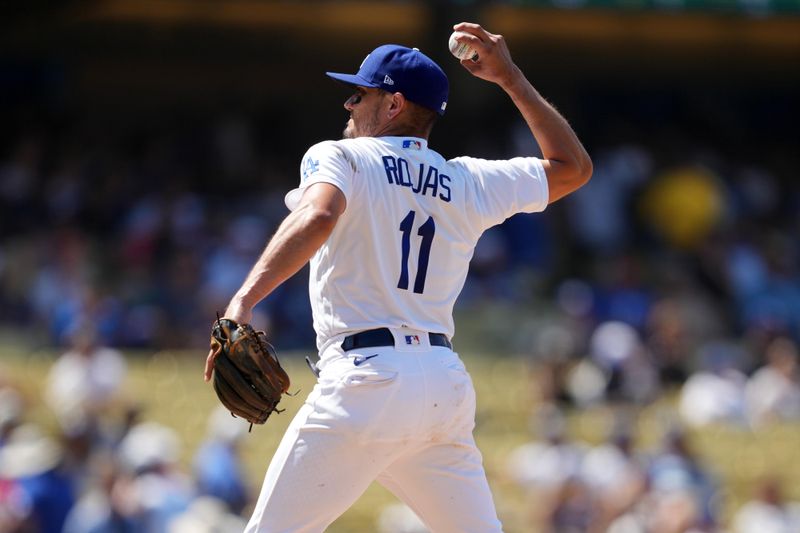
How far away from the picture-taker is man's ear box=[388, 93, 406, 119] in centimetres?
395

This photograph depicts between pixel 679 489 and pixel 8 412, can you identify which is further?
pixel 8 412

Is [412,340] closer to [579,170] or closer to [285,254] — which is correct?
[285,254]

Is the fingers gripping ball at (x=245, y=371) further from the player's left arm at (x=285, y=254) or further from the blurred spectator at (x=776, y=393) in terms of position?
the blurred spectator at (x=776, y=393)

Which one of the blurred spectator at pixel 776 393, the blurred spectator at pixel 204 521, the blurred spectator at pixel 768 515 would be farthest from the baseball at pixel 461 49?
the blurred spectator at pixel 776 393

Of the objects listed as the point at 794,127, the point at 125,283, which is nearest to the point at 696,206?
the point at 794,127

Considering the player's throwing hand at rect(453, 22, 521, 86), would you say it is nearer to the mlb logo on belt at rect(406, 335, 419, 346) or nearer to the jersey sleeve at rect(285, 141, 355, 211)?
the jersey sleeve at rect(285, 141, 355, 211)

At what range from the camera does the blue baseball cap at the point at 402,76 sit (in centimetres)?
392

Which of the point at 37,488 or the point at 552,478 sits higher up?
the point at 37,488

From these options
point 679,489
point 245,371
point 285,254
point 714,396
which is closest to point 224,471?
point 679,489

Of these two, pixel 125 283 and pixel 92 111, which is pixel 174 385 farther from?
pixel 92 111

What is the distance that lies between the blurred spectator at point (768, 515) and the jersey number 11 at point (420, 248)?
19.7 feet

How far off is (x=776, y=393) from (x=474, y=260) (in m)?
3.12

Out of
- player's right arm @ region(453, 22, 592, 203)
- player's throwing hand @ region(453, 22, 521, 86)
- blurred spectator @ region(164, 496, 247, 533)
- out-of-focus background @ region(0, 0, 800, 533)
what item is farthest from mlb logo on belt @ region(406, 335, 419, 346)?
blurred spectator @ region(164, 496, 247, 533)

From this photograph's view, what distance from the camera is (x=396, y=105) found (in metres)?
3.96
